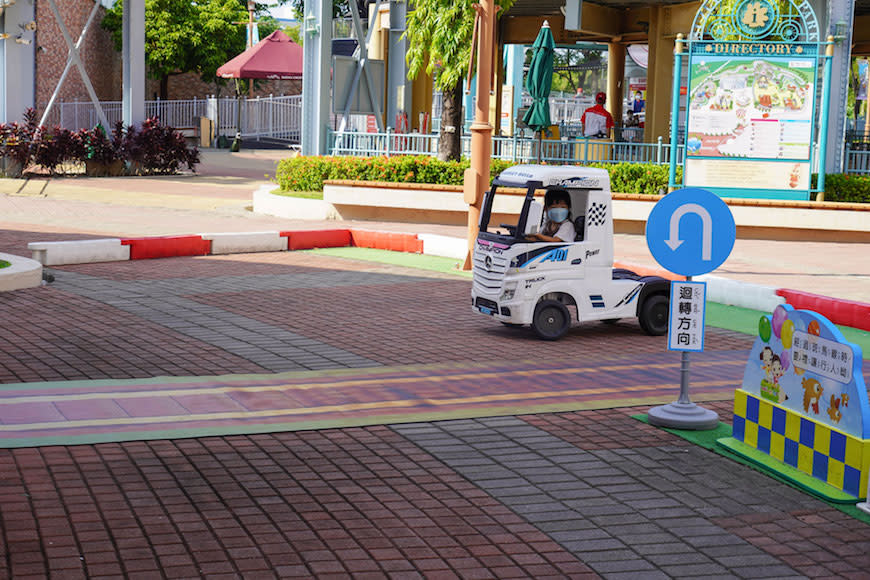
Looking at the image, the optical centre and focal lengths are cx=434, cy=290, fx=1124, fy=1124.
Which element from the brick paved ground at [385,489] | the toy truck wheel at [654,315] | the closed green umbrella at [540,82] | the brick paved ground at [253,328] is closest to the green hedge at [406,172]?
the closed green umbrella at [540,82]

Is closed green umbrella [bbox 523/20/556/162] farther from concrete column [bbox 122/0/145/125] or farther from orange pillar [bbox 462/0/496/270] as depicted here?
concrete column [bbox 122/0/145/125]

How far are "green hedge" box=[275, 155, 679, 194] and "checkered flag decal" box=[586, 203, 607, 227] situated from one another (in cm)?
1005

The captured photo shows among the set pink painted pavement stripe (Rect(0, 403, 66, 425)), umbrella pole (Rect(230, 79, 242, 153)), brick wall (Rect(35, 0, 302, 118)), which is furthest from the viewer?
umbrella pole (Rect(230, 79, 242, 153))

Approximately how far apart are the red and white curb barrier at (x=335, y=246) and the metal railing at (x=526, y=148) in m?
4.66

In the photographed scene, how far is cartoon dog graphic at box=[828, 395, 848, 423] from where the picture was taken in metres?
5.87

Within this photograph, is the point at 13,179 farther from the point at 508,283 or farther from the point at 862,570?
the point at 862,570

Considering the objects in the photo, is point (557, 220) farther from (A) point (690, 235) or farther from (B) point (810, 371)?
(B) point (810, 371)

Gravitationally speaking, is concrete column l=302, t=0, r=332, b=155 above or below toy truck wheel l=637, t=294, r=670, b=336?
above

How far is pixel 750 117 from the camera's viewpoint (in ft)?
57.8

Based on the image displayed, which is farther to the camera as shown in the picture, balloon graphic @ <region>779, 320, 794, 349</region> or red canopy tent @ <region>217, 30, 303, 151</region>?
red canopy tent @ <region>217, 30, 303, 151</region>

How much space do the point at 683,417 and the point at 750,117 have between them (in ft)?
37.5

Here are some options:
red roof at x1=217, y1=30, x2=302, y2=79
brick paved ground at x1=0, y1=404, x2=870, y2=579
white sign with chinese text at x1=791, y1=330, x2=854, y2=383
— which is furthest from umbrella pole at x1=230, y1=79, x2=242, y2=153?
white sign with chinese text at x1=791, y1=330, x2=854, y2=383

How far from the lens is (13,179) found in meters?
26.0

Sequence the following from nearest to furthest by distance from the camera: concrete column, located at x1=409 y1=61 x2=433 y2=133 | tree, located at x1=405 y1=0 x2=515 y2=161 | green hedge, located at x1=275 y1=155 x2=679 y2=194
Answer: green hedge, located at x1=275 y1=155 x2=679 y2=194 < tree, located at x1=405 y1=0 x2=515 y2=161 < concrete column, located at x1=409 y1=61 x2=433 y2=133
